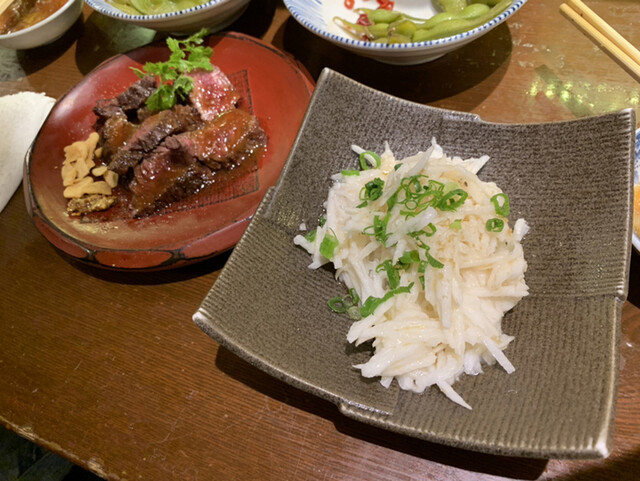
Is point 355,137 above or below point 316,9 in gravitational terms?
below

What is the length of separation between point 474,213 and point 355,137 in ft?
2.15

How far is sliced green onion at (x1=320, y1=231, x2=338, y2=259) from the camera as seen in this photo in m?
1.76

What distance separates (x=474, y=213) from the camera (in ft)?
5.53

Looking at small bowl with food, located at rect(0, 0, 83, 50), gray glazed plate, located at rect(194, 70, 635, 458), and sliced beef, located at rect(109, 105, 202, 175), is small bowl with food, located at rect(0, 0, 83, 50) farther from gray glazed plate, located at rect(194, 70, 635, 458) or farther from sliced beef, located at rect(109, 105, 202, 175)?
gray glazed plate, located at rect(194, 70, 635, 458)

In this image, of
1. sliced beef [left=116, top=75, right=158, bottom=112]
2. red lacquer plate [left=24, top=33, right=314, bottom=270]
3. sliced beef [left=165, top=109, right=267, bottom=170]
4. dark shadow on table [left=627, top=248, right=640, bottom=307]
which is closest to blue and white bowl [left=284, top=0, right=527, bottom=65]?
red lacquer plate [left=24, top=33, right=314, bottom=270]

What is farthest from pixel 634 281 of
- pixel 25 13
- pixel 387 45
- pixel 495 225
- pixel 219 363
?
pixel 25 13

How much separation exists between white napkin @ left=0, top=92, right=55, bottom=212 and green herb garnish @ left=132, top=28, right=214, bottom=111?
731mm

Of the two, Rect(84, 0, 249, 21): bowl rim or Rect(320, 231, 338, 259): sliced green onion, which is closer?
Rect(320, 231, 338, 259): sliced green onion

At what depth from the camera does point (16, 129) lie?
9.25 feet

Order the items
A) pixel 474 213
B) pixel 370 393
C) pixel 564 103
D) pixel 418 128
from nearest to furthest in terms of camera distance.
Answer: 1. pixel 370 393
2. pixel 474 213
3. pixel 418 128
4. pixel 564 103

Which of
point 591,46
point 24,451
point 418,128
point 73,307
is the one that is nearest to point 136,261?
point 73,307

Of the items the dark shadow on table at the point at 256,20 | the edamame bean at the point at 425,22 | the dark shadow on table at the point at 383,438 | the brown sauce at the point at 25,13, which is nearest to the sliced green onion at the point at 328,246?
the dark shadow on table at the point at 383,438

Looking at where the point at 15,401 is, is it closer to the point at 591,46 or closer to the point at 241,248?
the point at 241,248

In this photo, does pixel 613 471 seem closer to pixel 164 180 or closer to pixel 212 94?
pixel 164 180
